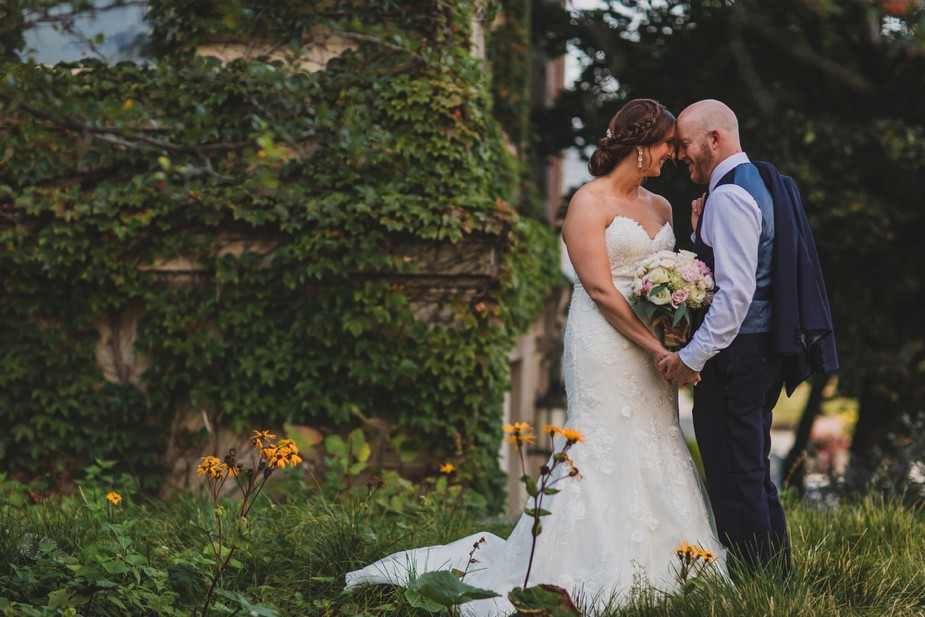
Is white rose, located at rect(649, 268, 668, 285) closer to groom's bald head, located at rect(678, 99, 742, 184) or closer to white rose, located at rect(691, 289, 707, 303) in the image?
white rose, located at rect(691, 289, 707, 303)

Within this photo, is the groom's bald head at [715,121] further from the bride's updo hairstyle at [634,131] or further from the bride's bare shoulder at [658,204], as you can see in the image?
Answer: the bride's bare shoulder at [658,204]

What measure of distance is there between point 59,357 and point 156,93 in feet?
6.44

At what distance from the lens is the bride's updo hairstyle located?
13.3 feet

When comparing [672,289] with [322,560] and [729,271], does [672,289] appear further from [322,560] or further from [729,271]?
[322,560]

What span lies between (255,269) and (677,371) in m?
3.54

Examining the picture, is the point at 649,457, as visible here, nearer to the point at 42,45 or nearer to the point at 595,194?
the point at 595,194

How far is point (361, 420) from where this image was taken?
6594 mm

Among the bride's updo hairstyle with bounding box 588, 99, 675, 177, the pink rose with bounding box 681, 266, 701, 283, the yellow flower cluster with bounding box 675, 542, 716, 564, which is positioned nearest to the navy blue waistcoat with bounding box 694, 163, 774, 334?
the pink rose with bounding box 681, 266, 701, 283

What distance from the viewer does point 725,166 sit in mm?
3992

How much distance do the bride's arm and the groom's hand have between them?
2.4 inches

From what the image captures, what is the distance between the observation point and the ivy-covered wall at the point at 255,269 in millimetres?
6402

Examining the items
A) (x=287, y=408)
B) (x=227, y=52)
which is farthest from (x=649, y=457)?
(x=227, y=52)

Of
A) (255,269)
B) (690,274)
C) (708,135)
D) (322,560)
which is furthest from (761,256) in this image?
(255,269)

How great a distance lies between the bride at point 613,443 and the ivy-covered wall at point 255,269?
88.8 inches
